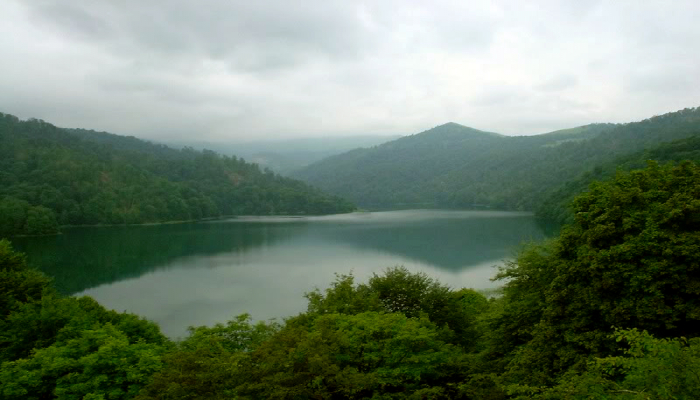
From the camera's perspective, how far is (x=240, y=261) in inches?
1758

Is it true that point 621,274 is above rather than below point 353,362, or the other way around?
above

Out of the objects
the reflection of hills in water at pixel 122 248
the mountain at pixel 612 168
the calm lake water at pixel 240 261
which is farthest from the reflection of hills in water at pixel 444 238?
the reflection of hills in water at pixel 122 248

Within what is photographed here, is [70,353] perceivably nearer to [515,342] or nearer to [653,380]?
[515,342]

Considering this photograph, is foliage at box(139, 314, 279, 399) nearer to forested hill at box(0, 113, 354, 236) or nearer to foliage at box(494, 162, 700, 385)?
foliage at box(494, 162, 700, 385)

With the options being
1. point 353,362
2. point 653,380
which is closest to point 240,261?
point 353,362

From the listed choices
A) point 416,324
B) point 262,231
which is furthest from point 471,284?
point 262,231

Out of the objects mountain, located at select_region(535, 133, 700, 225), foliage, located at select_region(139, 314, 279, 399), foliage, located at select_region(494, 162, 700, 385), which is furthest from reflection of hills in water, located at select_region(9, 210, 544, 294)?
foliage, located at select_region(139, 314, 279, 399)

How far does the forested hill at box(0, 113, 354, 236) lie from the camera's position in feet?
251

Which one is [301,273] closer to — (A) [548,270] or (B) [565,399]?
(A) [548,270]

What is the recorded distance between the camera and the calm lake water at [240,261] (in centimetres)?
2869

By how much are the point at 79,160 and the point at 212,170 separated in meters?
42.2

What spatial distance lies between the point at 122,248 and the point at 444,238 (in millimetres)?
38019

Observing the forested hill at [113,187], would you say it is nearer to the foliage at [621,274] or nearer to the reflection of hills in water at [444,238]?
the reflection of hills in water at [444,238]

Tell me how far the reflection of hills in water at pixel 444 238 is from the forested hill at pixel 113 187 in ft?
118
